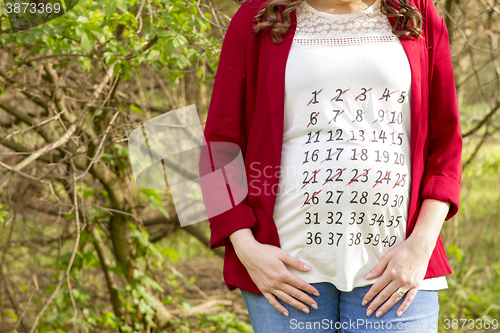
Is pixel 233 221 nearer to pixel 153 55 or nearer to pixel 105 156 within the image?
pixel 153 55

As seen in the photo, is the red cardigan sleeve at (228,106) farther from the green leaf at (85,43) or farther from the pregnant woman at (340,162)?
the green leaf at (85,43)

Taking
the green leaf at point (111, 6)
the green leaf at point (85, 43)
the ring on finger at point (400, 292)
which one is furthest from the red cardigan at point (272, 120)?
the green leaf at point (85, 43)

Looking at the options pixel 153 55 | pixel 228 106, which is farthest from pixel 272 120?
pixel 153 55

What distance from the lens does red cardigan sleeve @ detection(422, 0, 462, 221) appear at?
1.09 m

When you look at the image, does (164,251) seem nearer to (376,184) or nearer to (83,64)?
(83,64)

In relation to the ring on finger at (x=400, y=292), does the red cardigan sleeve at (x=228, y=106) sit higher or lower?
higher

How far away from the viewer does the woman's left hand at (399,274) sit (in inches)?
40.8

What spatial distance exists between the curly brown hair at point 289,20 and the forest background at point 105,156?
2.73 ft

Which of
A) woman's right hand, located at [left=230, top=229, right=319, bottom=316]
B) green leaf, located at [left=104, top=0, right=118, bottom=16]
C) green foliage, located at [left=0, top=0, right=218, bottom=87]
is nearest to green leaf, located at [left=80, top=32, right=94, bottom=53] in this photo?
green foliage, located at [left=0, top=0, right=218, bottom=87]

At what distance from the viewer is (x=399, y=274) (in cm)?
103

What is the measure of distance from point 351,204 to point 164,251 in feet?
5.72

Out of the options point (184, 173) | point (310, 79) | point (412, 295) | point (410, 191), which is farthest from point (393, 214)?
point (184, 173)

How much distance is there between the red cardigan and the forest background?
0.84 m

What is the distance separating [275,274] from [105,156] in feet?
5.20
